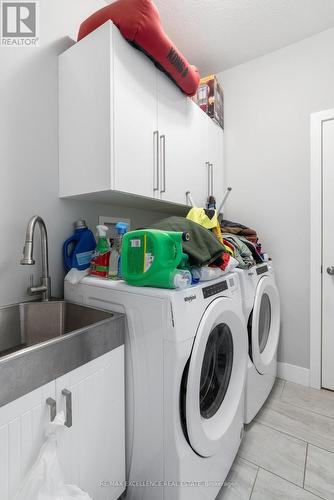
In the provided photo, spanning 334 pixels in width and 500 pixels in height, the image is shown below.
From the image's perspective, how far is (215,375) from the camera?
134cm

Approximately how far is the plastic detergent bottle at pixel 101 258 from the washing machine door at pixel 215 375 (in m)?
0.60

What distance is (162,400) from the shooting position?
0.98 metres

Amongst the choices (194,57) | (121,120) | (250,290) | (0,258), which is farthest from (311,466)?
(194,57)

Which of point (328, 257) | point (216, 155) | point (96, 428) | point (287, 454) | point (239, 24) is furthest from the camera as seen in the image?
point (216, 155)

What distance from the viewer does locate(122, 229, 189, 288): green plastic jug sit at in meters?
1.01

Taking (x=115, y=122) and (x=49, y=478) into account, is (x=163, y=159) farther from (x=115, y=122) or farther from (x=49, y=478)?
(x=49, y=478)

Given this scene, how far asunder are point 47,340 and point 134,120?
111 cm

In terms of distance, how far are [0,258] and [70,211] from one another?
47 cm

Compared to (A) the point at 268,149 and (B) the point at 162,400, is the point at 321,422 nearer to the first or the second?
(B) the point at 162,400

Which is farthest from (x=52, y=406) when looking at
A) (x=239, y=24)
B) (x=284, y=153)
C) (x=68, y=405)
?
(x=239, y=24)

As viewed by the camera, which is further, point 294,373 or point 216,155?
point 216,155

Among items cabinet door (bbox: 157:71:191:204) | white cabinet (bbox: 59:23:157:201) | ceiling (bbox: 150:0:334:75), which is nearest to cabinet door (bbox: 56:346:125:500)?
white cabinet (bbox: 59:23:157:201)

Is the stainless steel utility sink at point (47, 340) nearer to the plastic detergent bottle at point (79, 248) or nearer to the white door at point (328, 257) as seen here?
the plastic detergent bottle at point (79, 248)

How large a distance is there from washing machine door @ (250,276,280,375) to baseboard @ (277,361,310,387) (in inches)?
17.1
